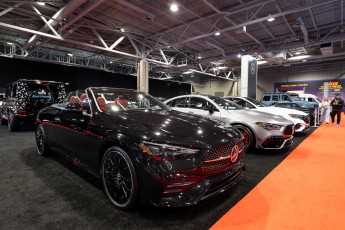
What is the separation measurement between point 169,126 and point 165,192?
67cm

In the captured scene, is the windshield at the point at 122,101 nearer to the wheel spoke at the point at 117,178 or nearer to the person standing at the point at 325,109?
the wheel spoke at the point at 117,178

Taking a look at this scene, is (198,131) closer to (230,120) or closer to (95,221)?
(95,221)

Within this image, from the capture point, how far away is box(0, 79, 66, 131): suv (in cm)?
645

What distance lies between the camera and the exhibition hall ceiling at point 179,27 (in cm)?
754

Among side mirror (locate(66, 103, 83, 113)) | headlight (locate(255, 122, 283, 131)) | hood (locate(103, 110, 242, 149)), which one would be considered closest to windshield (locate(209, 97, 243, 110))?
headlight (locate(255, 122, 283, 131))

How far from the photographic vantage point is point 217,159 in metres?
1.92

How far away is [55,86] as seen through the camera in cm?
696

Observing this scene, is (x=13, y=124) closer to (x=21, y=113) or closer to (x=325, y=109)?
(x=21, y=113)

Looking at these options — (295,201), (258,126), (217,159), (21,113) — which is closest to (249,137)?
(258,126)

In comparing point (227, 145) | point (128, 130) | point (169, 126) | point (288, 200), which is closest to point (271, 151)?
point (288, 200)

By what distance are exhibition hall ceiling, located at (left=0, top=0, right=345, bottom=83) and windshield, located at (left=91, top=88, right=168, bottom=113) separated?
4940 mm

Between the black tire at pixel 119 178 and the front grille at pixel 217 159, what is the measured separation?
0.65 metres

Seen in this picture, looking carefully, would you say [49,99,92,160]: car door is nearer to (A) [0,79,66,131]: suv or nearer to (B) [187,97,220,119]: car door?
(B) [187,97,220,119]: car door

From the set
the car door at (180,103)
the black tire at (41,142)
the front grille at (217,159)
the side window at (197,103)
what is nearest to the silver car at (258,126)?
the side window at (197,103)
